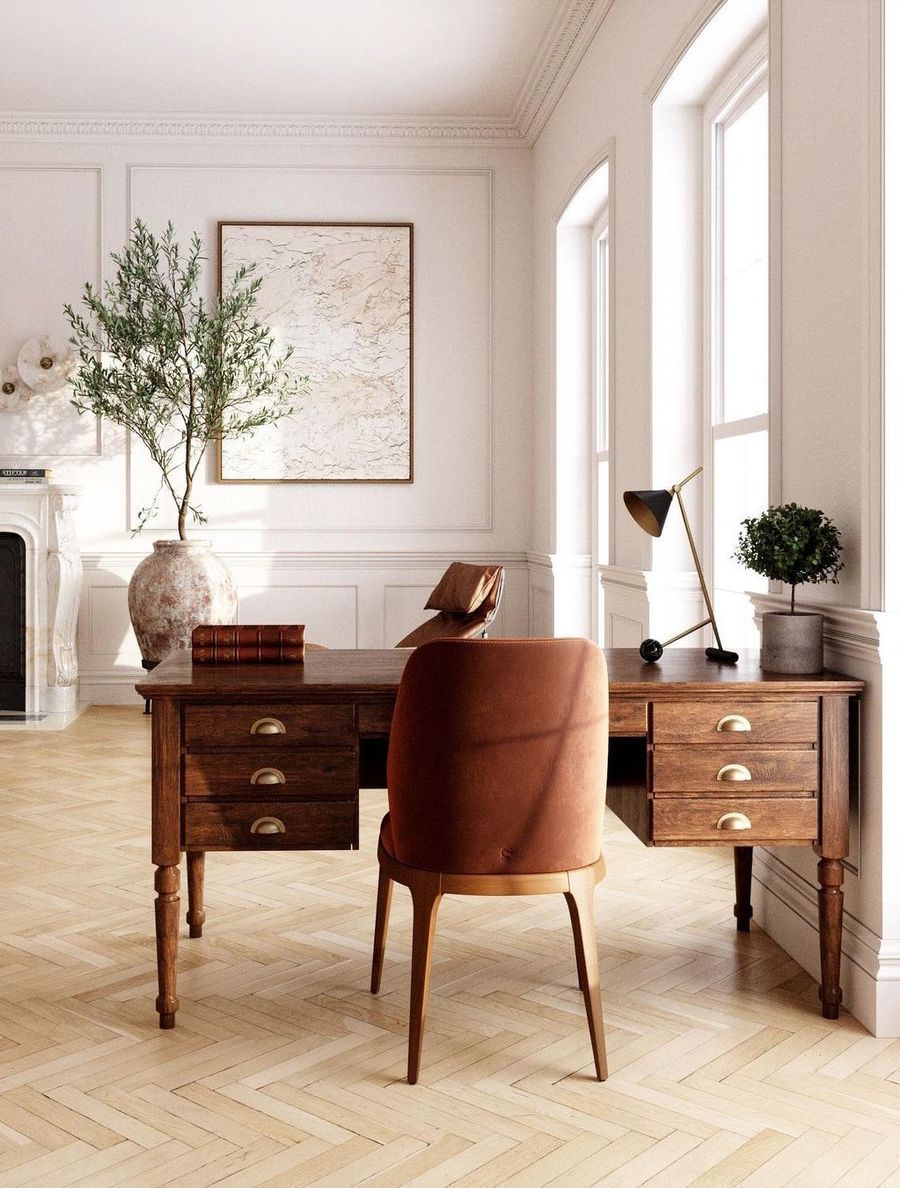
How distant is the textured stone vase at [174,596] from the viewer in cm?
642

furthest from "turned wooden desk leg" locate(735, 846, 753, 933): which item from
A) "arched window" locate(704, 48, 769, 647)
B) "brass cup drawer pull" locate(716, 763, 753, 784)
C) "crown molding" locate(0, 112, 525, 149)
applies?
"crown molding" locate(0, 112, 525, 149)

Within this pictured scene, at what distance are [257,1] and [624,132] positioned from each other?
1961 millimetres

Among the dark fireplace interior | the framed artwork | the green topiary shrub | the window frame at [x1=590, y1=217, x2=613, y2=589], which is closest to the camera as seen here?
the green topiary shrub

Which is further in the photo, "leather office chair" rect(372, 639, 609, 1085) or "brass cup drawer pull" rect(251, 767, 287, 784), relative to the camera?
"brass cup drawer pull" rect(251, 767, 287, 784)

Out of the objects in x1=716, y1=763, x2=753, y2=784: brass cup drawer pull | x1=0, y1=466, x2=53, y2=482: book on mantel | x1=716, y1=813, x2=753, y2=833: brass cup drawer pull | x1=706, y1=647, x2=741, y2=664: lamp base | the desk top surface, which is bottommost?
x1=716, y1=813, x2=753, y2=833: brass cup drawer pull

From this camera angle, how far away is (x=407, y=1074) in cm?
237

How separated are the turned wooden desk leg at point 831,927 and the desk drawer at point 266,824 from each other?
1.07m

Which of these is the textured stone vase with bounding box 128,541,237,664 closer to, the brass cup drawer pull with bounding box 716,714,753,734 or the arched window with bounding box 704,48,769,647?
the arched window with bounding box 704,48,769,647

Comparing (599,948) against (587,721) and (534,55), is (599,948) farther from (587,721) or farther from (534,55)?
A: (534,55)

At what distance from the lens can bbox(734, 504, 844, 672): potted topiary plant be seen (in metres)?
2.70

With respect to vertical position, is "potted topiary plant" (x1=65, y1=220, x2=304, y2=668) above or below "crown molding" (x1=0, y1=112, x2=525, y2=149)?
below

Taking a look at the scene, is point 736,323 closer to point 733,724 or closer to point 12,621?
point 733,724

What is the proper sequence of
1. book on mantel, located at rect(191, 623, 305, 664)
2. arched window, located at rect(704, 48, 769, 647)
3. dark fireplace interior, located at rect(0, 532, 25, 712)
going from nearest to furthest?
book on mantel, located at rect(191, 623, 305, 664) → arched window, located at rect(704, 48, 769, 647) → dark fireplace interior, located at rect(0, 532, 25, 712)

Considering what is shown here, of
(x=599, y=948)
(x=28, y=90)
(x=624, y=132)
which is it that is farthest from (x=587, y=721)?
(x=28, y=90)
